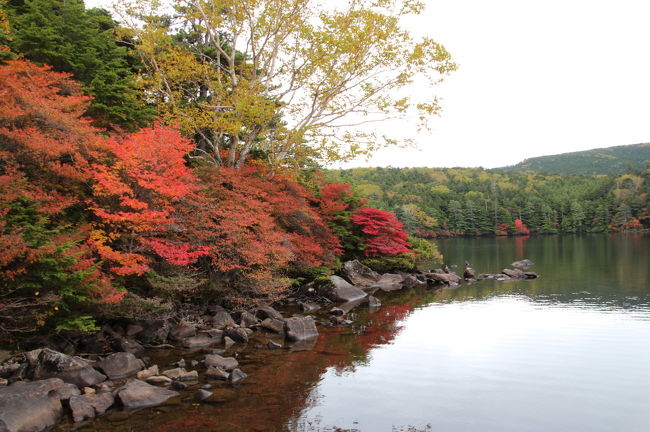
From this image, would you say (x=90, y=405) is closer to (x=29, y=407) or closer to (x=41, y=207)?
(x=29, y=407)

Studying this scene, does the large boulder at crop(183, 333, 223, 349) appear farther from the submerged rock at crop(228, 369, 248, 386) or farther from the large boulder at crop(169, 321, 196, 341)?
the submerged rock at crop(228, 369, 248, 386)

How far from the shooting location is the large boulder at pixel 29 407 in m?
7.07

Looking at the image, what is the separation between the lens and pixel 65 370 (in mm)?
9039

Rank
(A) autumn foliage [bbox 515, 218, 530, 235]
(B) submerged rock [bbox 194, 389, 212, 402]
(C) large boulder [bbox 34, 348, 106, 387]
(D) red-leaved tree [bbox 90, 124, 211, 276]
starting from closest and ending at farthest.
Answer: (B) submerged rock [bbox 194, 389, 212, 402]
(C) large boulder [bbox 34, 348, 106, 387]
(D) red-leaved tree [bbox 90, 124, 211, 276]
(A) autumn foliage [bbox 515, 218, 530, 235]

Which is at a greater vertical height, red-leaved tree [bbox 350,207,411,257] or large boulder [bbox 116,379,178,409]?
red-leaved tree [bbox 350,207,411,257]

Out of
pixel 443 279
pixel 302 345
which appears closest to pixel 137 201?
pixel 302 345

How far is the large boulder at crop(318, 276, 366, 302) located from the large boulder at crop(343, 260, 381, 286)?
3.22 meters

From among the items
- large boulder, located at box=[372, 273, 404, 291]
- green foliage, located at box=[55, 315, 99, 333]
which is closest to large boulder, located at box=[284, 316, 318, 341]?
green foliage, located at box=[55, 315, 99, 333]

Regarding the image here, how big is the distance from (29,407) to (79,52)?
14548mm

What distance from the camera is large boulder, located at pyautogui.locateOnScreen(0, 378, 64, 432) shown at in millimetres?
7069

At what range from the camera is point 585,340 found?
13.6 m

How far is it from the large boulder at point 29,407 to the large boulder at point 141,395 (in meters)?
1.09

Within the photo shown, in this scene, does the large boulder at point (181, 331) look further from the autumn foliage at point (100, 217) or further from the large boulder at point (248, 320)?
the large boulder at point (248, 320)

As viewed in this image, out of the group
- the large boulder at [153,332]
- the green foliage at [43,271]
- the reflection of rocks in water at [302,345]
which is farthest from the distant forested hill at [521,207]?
the green foliage at [43,271]
